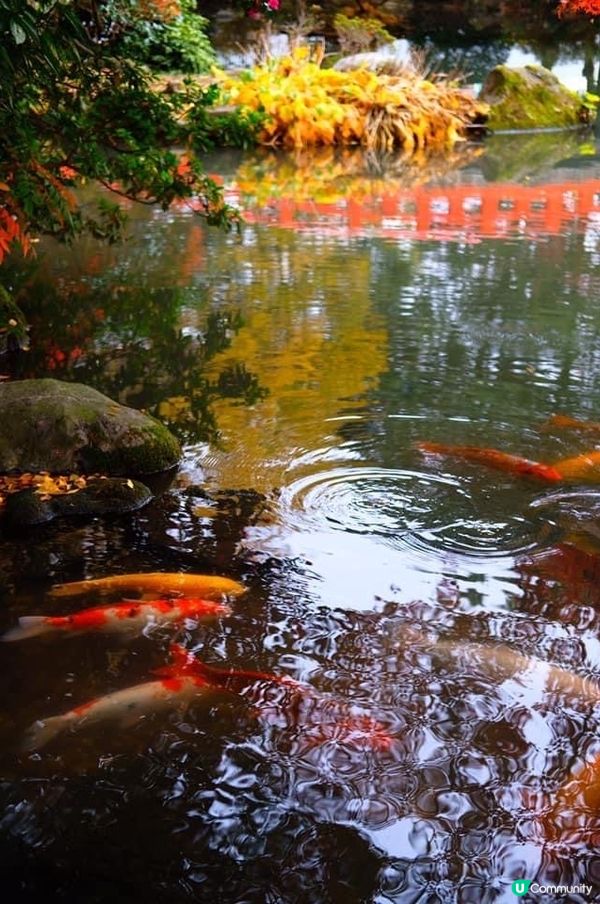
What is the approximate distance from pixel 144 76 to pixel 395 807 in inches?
193

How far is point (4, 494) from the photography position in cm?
485

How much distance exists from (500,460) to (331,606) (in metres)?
1.71

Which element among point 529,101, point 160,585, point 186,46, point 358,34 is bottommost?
point 160,585

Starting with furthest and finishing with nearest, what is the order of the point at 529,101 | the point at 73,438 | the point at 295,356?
1. the point at 529,101
2. the point at 295,356
3. the point at 73,438

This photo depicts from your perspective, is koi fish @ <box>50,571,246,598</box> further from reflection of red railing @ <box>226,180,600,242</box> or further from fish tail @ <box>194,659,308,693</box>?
reflection of red railing @ <box>226,180,600,242</box>

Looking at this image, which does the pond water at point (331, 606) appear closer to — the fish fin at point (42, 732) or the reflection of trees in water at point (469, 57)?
the fish fin at point (42, 732)

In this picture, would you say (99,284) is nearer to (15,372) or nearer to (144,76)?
(15,372)

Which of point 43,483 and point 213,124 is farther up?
point 213,124

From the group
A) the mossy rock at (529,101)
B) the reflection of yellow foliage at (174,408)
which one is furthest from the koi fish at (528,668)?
the mossy rock at (529,101)

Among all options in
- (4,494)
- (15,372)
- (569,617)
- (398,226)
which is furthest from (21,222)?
(398,226)

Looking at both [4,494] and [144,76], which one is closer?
[4,494]

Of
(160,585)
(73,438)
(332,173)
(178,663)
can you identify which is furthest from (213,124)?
(332,173)

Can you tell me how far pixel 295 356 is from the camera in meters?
7.17

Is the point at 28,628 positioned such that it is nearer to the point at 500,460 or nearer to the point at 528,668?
the point at 528,668
